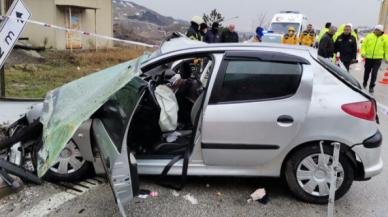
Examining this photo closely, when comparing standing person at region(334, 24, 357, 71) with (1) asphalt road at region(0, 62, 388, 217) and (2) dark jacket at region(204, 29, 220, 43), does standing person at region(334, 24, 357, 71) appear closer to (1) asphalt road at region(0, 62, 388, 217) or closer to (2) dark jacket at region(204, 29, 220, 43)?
(2) dark jacket at region(204, 29, 220, 43)

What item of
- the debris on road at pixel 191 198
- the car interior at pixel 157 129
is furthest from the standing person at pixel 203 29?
the debris on road at pixel 191 198

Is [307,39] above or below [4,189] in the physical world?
above

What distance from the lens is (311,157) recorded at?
3814 millimetres

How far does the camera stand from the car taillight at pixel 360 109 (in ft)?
12.1

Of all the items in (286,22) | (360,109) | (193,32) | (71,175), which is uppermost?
(286,22)

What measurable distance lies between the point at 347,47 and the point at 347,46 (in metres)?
0.03

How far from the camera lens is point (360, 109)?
12.2 ft

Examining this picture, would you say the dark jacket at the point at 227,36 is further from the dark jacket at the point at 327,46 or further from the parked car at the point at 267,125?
the parked car at the point at 267,125

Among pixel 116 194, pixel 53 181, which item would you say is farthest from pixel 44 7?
pixel 116 194

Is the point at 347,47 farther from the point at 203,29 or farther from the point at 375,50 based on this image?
the point at 203,29

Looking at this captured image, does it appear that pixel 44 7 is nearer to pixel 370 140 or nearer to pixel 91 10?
pixel 91 10

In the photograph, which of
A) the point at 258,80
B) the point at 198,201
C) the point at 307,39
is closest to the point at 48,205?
the point at 198,201

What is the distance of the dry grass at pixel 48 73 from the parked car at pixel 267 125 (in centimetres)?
538

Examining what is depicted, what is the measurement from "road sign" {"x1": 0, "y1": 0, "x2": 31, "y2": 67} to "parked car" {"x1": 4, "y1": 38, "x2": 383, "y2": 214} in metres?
1.83
